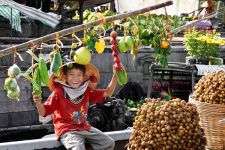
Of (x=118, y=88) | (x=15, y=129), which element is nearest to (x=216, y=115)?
(x=15, y=129)

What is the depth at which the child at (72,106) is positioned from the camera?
16.4ft

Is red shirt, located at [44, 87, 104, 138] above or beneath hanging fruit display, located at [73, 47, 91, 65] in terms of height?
beneath

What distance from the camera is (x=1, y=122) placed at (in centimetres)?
817

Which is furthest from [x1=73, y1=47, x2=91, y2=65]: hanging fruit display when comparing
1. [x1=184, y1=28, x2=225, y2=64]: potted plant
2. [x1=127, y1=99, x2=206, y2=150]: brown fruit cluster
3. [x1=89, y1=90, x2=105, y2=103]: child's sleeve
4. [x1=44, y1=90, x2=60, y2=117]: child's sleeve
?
[x1=184, y1=28, x2=225, y2=64]: potted plant

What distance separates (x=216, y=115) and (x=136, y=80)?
238 inches

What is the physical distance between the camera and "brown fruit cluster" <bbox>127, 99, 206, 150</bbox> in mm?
4020

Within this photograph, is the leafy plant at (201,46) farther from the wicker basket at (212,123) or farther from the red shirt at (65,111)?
the wicker basket at (212,123)

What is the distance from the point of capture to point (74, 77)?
4.99 m

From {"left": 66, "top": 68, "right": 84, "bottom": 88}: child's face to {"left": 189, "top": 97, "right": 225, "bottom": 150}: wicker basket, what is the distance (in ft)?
4.03

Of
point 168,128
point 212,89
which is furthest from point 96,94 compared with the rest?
point 168,128

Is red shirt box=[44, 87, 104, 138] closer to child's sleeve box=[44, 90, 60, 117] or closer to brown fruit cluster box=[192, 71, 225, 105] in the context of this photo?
child's sleeve box=[44, 90, 60, 117]

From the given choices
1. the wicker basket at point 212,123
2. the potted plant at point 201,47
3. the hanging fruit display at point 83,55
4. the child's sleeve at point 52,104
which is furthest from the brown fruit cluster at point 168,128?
the potted plant at point 201,47

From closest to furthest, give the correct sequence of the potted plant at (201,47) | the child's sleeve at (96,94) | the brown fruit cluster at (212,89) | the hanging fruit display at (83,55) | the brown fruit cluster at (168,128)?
1. the brown fruit cluster at (168,128)
2. the hanging fruit display at (83,55)
3. the brown fruit cluster at (212,89)
4. the child's sleeve at (96,94)
5. the potted plant at (201,47)

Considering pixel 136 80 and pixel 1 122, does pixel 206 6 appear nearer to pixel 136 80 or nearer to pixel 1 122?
pixel 136 80
